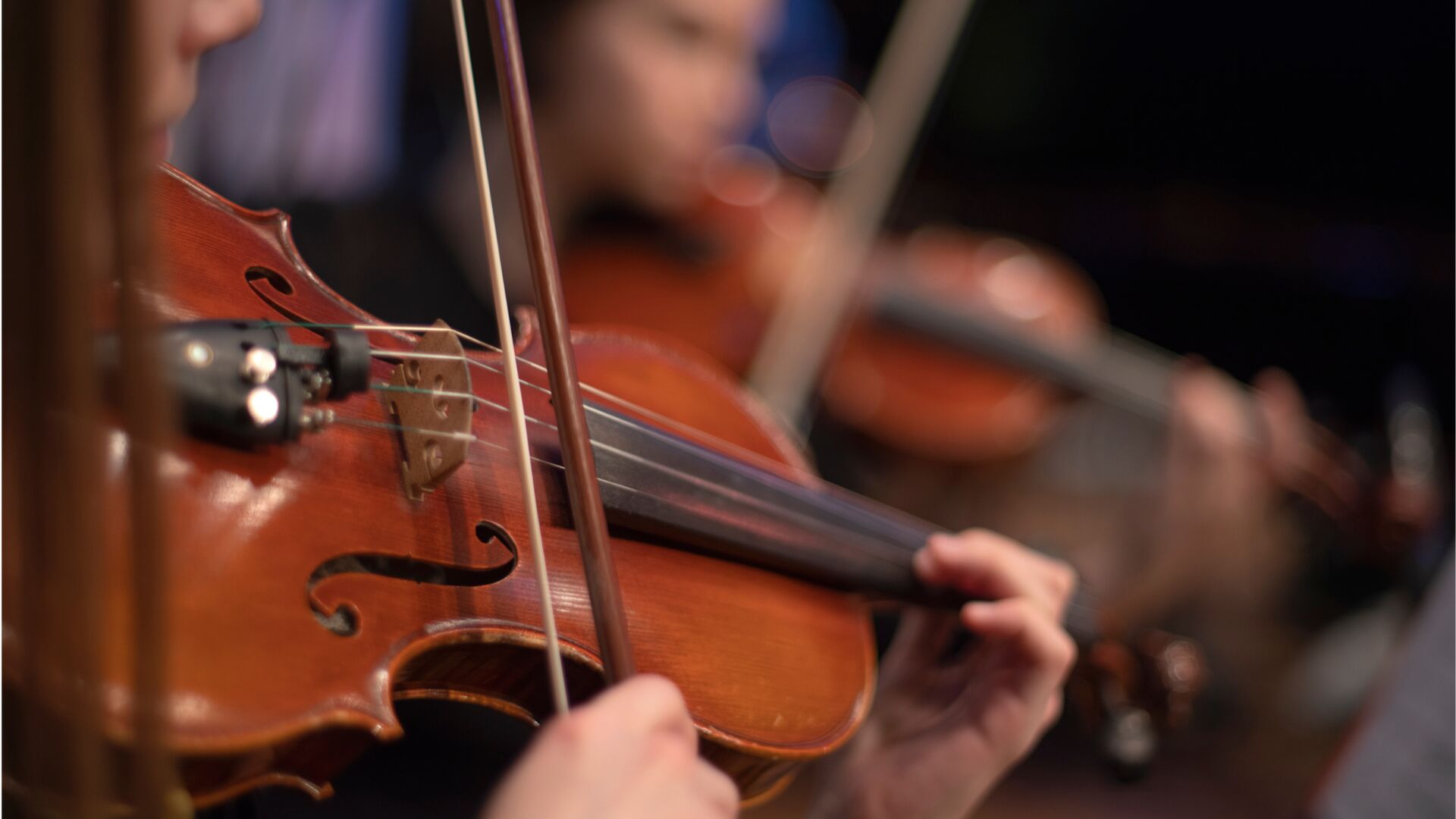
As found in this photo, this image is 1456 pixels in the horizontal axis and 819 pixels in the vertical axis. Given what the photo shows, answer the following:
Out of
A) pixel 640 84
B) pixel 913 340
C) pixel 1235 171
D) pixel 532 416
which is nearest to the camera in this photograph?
pixel 532 416

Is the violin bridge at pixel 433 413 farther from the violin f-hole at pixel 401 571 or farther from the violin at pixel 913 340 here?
the violin at pixel 913 340

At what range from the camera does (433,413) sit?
0.41m

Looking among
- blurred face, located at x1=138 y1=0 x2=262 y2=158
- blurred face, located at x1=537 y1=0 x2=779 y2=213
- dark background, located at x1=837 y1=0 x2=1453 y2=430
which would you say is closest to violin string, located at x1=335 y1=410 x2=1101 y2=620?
blurred face, located at x1=138 y1=0 x2=262 y2=158

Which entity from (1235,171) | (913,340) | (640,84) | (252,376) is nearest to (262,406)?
(252,376)

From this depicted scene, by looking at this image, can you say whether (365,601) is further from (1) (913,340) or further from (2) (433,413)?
(1) (913,340)

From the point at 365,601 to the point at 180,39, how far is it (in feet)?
0.91

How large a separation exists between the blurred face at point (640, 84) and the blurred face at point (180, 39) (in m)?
0.82

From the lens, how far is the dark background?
2.11 metres

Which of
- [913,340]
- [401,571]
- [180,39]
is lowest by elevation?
[913,340]

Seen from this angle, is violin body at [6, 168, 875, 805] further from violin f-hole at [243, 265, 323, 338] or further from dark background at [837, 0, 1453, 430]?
dark background at [837, 0, 1453, 430]

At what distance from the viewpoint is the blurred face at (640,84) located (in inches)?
49.8

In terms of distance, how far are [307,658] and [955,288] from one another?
151 cm

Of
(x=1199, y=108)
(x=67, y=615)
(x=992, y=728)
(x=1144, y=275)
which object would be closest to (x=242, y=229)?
(x=67, y=615)

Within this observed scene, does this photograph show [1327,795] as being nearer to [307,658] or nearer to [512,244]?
[307,658]
